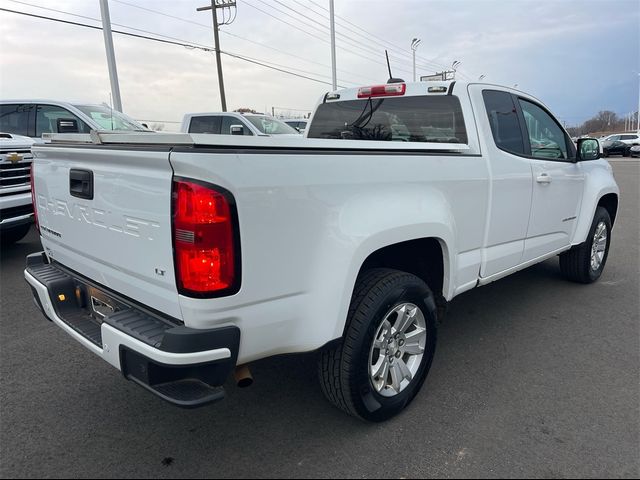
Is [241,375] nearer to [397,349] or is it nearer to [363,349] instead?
[363,349]

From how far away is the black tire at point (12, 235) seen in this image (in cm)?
664

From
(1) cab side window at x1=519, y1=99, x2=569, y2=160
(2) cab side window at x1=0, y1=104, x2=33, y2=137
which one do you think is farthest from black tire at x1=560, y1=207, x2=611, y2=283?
(2) cab side window at x1=0, y1=104, x2=33, y2=137

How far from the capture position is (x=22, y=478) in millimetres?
2236

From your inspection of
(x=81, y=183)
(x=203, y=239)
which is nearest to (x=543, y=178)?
(x=203, y=239)

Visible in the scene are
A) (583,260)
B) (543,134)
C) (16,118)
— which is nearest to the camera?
(543,134)

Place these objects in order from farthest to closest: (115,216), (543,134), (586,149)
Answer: (586,149) → (543,134) → (115,216)

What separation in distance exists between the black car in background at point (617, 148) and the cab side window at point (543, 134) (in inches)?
1351

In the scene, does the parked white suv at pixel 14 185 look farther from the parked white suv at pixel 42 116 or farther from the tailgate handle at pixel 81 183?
the tailgate handle at pixel 81 183

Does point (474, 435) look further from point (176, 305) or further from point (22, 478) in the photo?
point (22, 478)

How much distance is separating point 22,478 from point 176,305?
1191 mm

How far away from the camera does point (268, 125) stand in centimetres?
1195

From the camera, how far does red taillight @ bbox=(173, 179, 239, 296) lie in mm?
1837

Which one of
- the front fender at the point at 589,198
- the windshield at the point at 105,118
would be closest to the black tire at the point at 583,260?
the front fender at the point at 589,198

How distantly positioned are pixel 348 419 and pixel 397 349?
48cm
